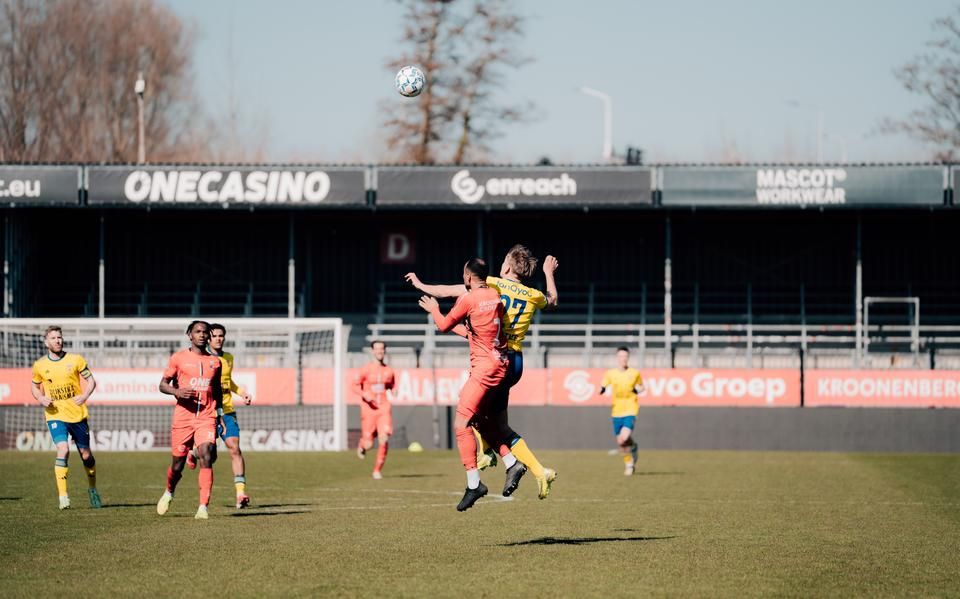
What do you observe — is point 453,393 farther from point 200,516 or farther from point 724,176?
point 200,516

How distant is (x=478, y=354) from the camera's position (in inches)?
447

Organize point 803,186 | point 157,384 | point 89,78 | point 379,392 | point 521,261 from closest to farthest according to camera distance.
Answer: point 521,261
point 379,392
point 157,384
point 803,186
point 89,78

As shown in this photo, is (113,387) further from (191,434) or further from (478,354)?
(478,354)

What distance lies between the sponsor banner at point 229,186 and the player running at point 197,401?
2110 cm

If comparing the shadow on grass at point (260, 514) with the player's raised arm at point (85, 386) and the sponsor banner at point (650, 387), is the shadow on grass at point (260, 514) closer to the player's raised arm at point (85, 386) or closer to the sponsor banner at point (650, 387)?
the player's raised arm at point (85, 386)

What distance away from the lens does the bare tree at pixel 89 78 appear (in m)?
50.2

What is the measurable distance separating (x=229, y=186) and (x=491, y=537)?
951 inches

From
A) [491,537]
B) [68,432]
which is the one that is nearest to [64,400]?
[68,432]

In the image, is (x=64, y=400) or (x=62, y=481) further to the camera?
(x=64, y=400)

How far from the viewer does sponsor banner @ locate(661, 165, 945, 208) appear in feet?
112

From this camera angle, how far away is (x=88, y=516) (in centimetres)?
1461

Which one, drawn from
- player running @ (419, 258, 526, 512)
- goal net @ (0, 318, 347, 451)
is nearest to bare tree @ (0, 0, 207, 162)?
goal net @ (0, 318, 347, 451)

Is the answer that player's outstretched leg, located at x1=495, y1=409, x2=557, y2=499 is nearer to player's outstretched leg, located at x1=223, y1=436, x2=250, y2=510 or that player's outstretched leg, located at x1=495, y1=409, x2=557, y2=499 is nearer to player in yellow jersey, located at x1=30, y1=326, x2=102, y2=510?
player's outstretched leg, located at x1=223, y1=436, x2=250, y2=510

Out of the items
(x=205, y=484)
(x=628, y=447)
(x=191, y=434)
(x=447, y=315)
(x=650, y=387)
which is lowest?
(x=628, y=447)
